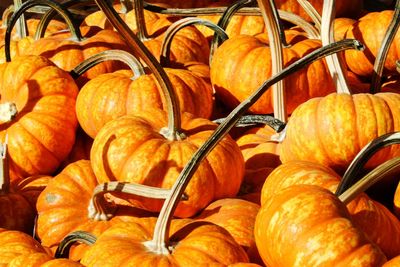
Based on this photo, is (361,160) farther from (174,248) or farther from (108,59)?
(108,59)

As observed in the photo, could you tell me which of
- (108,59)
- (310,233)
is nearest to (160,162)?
(310,233)

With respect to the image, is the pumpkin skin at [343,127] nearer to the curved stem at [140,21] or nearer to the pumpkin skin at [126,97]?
the pumpkin skin at [126,97]

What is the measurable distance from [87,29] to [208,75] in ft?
2.67

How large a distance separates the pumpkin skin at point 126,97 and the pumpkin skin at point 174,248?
104cm

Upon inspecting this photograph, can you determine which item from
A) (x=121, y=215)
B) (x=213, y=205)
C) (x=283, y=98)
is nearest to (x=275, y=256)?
(x=213, y=205)

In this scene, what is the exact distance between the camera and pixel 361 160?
2447mm

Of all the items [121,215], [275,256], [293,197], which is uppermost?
[293,197]

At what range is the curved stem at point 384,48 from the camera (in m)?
3.46

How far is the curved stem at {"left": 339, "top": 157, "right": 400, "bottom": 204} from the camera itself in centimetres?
225

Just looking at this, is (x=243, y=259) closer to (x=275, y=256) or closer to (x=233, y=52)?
(x=275, y=256)

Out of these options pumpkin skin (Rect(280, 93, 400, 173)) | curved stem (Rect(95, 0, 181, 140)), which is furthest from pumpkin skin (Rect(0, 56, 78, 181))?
pumpkin skin (Rect(280, 93, 400, 173))

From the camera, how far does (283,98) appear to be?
138 inches

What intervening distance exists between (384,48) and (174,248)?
1608 mm

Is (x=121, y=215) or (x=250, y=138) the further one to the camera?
(x=250, y=138)
